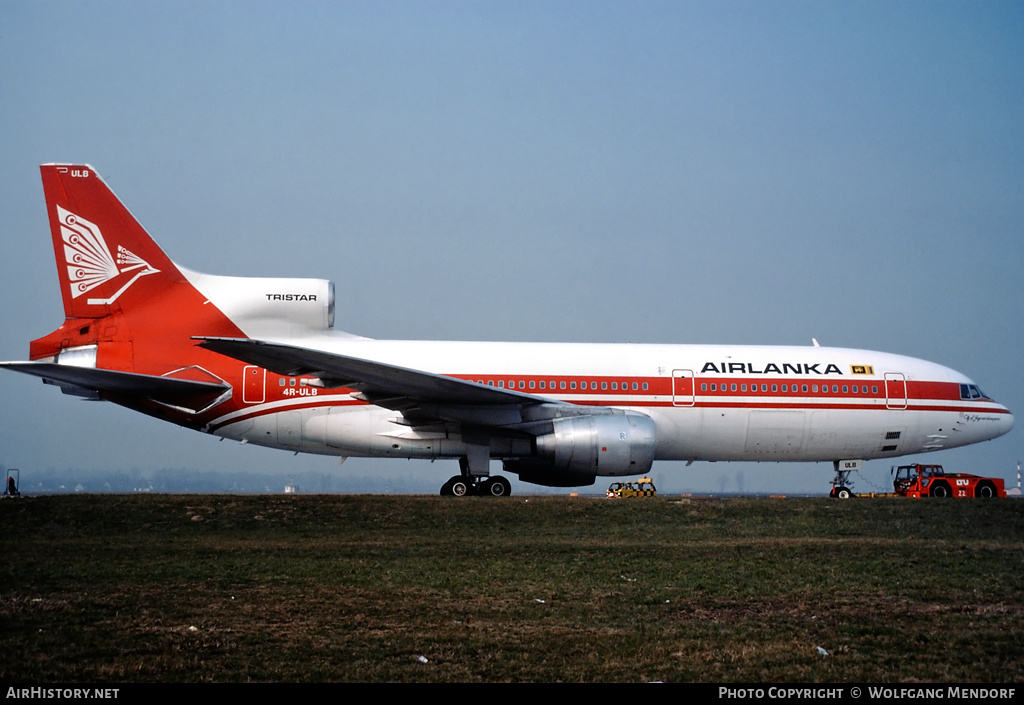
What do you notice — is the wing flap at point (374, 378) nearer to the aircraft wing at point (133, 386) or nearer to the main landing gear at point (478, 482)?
the main landing gear at point (478, 482)

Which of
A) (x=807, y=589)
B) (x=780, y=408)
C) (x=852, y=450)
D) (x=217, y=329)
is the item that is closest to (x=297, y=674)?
(x=807, y=589)

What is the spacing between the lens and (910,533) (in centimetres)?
1681

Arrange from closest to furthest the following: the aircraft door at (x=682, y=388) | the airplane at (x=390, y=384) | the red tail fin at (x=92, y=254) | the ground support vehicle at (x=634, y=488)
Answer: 1. the airplane at (x=390, y=384)
2. the red tail fin at (x=92, y=254)
3. the aircraft door at (x=682, y=388)
4. the ground support vehicle at (x=634, y=488)

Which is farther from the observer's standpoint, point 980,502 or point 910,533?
point 980,502

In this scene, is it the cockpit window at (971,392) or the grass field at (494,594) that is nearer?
the grass field at (494,594)

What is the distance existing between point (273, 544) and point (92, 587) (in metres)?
4.24

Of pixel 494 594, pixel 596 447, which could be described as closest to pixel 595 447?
pixel 596 447

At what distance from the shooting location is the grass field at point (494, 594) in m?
7.70

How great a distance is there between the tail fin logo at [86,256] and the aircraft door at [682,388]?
42.9ft

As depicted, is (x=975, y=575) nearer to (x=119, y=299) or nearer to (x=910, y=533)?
(x=910, y=533)

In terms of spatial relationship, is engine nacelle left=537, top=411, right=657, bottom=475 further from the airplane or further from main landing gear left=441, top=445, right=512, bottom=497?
main landing gear left=441, top=445, right=512, bottom=497

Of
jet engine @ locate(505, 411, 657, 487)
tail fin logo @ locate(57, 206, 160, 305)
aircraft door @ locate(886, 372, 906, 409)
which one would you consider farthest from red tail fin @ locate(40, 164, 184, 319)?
aircraft door @ locate(886, 372, 906, 409)

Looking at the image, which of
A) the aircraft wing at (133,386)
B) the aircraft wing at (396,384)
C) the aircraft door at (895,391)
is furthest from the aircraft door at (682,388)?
the aircraft wing at (133,386)

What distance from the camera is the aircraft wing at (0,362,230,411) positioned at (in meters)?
20.9
